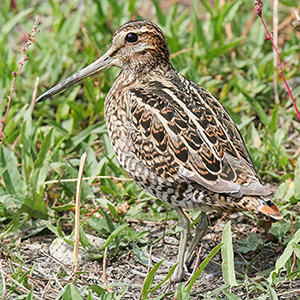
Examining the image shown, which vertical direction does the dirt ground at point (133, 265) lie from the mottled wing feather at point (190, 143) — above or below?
below

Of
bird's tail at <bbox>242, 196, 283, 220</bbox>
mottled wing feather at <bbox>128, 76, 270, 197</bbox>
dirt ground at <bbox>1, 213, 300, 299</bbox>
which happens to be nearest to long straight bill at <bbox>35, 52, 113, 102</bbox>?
mottled wing feather at <bbox>128, 76, 270, 197</bbox>

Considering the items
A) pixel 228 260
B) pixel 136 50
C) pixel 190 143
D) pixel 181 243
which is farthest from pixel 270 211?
pixel 136 50

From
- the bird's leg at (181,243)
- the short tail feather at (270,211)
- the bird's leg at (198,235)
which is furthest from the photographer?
the bird's leg at (198,235)

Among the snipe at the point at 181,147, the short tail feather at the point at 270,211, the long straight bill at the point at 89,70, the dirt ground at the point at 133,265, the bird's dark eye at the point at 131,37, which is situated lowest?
the dirt ground at the point at 133,265

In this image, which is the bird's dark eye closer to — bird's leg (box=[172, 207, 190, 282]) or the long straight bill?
the long straight bill

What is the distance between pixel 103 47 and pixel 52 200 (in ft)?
6.44

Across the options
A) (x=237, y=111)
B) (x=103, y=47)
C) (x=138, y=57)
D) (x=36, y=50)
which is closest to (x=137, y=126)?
(x=138, y=57)

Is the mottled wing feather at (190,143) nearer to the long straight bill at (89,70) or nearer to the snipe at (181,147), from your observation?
the snipe at (181,147)

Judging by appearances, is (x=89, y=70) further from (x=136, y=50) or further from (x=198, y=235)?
(x=198, y=235)

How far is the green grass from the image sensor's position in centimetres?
378

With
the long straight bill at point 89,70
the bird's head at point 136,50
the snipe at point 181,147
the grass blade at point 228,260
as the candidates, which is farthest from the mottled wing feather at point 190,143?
the long straight bill at point 89,70

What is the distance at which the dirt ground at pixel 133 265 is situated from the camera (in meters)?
3.48

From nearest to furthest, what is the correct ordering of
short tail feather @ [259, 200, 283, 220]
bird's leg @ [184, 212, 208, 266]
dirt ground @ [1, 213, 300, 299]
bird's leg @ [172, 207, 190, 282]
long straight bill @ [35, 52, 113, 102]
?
short tail feather @ [259, 200, 283, 220] → dirt ground @ [1, 213, 300, 299] → bird's leg @ [172, 207, 190, 282] → bird's leg @ [184, 212, 208, 266] → long straight bill @ [35, 52, 113, 102]

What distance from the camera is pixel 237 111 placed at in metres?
5.22
